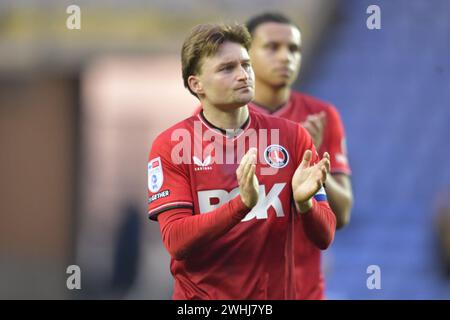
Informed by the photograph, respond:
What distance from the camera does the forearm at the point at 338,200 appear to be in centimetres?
387

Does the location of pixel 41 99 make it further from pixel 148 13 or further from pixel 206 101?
pixel 206 101

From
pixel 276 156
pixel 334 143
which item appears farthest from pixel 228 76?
pixel 334 143

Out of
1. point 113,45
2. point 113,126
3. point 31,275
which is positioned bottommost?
point 31,275

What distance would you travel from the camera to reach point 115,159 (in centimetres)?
1083

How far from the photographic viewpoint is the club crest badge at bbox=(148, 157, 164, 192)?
3.21 meters

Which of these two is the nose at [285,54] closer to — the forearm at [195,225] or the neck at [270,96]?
the neck at [270,96]

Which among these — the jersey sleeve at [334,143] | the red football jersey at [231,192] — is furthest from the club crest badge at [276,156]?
the jersey sleeve at [334,143]

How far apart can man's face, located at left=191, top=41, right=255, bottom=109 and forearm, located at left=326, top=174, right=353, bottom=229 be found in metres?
0.89

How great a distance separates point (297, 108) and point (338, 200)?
19.3 inches

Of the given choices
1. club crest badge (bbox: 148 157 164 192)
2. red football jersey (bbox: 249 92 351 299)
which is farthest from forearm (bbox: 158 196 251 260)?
red football jersey (bbox: 249 92 351 299)

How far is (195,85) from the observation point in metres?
3.21
